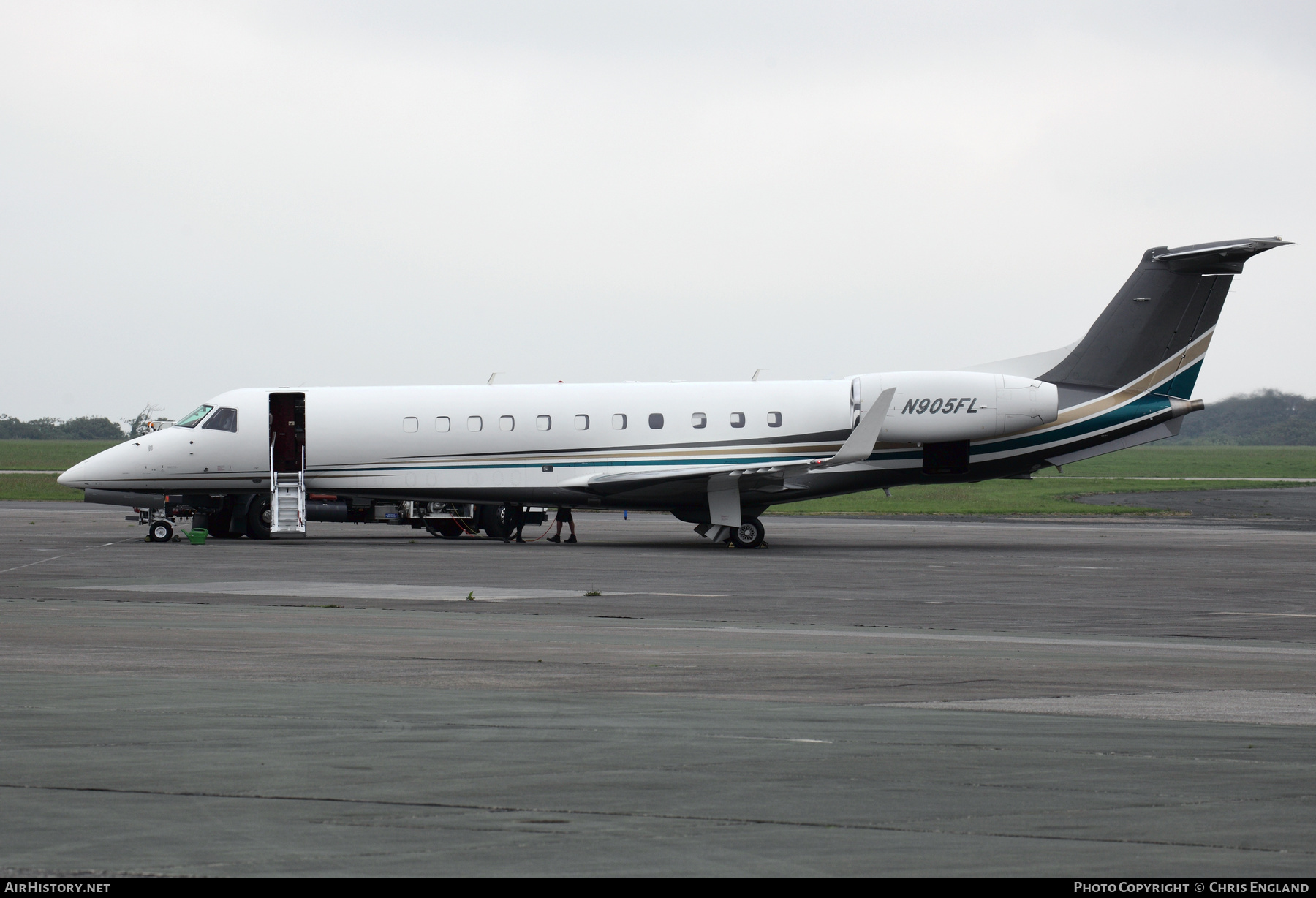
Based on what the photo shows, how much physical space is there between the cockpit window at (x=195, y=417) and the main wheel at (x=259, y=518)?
247 centimetres

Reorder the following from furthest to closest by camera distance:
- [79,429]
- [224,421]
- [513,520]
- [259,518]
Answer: [79,429]
[513,520]
[259,518]
[224,421]

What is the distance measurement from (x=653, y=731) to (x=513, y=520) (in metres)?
25.7

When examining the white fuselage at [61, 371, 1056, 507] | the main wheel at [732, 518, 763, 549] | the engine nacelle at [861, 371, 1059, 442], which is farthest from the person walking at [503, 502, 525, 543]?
the engine nacelle at [861, 371, 1059, 442]

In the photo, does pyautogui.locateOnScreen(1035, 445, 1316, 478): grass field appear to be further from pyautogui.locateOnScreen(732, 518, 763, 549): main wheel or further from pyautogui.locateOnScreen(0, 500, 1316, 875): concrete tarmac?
pyautogui.locateOnScreen(0, 500, 1316, 875): concrete tarmac

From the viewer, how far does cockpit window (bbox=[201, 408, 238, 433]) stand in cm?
3148

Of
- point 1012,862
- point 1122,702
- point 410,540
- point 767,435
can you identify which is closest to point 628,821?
point 1012,862

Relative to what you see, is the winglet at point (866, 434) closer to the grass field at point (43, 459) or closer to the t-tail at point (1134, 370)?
the t-tail at point (1134, 370)

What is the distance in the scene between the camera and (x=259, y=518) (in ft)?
107

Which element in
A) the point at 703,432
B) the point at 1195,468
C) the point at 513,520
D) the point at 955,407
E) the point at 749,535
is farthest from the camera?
the point at 1195,468

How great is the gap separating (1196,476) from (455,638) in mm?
83533

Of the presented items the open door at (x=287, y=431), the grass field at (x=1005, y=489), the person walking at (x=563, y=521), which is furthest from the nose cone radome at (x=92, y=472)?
the grass field at (x=1005, y=489)

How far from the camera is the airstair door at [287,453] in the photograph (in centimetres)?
3078

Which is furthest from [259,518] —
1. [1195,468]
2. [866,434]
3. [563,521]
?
[1195,468]

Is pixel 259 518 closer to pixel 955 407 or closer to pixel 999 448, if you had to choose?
pixel 955 407
